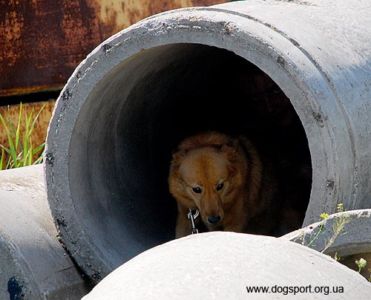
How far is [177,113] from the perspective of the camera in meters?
7.21

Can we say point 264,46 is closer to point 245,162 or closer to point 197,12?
point 197,12

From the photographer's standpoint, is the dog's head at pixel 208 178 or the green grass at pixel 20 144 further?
the green grass at pixel 20 144

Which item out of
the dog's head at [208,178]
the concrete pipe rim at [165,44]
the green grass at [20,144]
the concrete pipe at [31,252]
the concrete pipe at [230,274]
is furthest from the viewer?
the green grass at [20,144]

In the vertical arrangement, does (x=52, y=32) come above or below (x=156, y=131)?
above

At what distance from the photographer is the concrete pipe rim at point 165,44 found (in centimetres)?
509

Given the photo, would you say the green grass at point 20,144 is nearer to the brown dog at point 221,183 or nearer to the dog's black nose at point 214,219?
the brown dog at point 221,183

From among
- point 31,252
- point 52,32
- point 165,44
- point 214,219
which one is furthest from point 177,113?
point 31,252

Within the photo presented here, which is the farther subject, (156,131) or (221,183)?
(156,131)

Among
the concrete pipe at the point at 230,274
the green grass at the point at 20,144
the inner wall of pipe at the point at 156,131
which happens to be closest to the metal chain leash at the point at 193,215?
the inner wall of pipe at the point at 156,131

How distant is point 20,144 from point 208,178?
208 cm

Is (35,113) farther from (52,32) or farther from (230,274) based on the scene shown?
(230,274)

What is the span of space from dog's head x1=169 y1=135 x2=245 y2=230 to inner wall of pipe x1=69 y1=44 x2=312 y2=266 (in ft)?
0.63

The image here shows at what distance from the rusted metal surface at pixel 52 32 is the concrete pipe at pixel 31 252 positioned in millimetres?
2243

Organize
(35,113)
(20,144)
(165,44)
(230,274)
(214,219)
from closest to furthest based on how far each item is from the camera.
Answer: (230,274) < (165,44) < (214,219) < (20,144) < (35,113)
